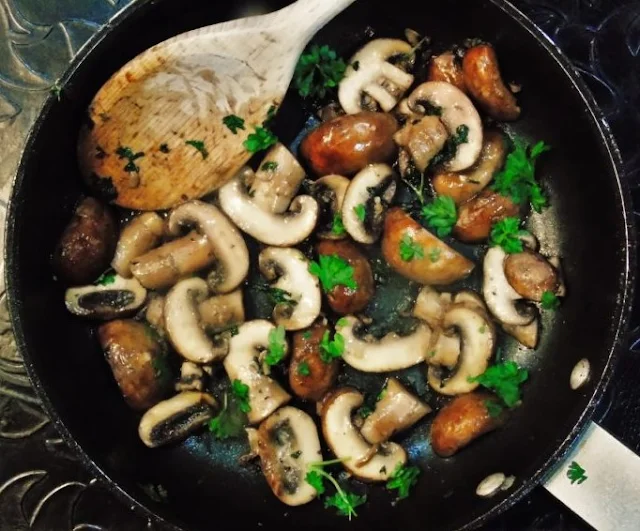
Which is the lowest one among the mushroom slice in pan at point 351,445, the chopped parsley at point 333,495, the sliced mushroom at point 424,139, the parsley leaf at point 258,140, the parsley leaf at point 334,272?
the chopped parsley at point 333,495

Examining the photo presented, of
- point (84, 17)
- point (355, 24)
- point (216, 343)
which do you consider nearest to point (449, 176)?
point (355, 24)

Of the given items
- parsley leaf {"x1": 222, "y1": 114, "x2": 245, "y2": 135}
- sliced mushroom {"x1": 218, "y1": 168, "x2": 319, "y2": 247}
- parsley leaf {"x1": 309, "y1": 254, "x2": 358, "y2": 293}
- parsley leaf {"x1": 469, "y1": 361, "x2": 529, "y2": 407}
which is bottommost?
parsley leaf {"x1": 469, "y1": 361, "x2": 529, "y2": 407}

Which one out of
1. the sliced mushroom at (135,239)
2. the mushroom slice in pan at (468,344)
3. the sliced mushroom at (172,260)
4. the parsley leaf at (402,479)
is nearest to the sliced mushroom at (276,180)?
the sliced mushroom at (172,260)

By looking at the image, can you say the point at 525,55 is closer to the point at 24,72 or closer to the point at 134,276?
the point at 134,276

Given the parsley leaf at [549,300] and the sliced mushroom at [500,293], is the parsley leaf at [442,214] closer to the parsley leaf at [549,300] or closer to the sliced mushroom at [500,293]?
the sliced mushroom at [500,293]

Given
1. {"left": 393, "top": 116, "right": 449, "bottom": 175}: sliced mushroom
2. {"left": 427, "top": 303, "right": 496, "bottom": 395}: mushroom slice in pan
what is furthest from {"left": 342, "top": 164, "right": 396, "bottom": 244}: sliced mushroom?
{"left": 427, "top": 303, "right": 496, "bottom": 395}: mushroom slice in pan

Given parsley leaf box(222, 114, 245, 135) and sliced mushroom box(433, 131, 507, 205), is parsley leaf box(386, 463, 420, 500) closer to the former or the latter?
sliced mushroom box(433, 131, 507, 205)
